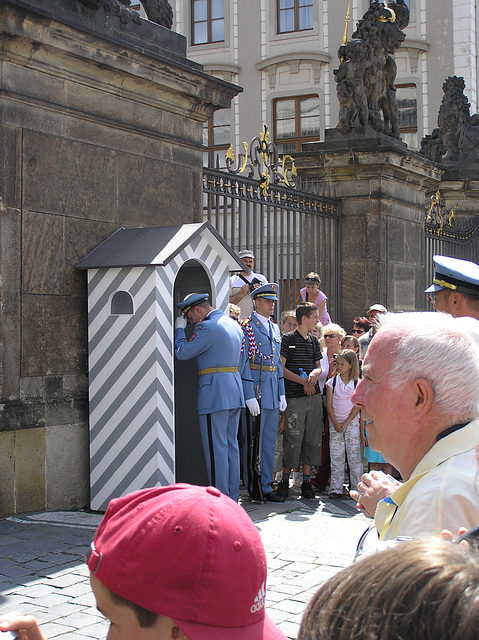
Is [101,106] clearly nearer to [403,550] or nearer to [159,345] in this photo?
[159,345]

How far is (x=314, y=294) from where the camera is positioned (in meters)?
10.0

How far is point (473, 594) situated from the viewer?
3.11 feet

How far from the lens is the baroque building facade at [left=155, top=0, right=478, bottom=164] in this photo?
25.4m

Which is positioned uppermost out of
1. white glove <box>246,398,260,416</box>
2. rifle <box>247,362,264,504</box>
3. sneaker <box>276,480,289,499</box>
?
white glove <box>246,398,260,416</box>

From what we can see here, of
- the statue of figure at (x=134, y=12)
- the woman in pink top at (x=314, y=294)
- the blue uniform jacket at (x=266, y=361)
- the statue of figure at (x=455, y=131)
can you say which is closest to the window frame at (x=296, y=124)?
the statue of figure at (x=455, y=131)

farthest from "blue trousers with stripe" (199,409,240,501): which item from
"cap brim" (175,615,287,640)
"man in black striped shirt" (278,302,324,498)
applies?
"cap brim" (175,615,287,640)

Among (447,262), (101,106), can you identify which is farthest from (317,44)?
(447,262)

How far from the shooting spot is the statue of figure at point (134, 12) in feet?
22.9

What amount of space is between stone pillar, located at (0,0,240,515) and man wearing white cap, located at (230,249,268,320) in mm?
1347

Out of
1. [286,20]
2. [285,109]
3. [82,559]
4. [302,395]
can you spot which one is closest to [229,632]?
[82,559]

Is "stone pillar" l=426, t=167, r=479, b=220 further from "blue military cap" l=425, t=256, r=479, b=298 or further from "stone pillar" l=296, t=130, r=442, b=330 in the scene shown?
"blue military cap" l=425, t=256, r=479, b=298

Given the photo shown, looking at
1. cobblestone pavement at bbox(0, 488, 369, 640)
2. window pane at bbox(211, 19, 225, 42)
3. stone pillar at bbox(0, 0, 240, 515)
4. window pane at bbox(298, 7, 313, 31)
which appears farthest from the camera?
window pane at bbox(211, 19, 225, 42)

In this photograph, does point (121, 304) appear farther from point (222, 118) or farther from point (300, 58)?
point (300, 58)

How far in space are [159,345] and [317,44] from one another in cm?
2128
